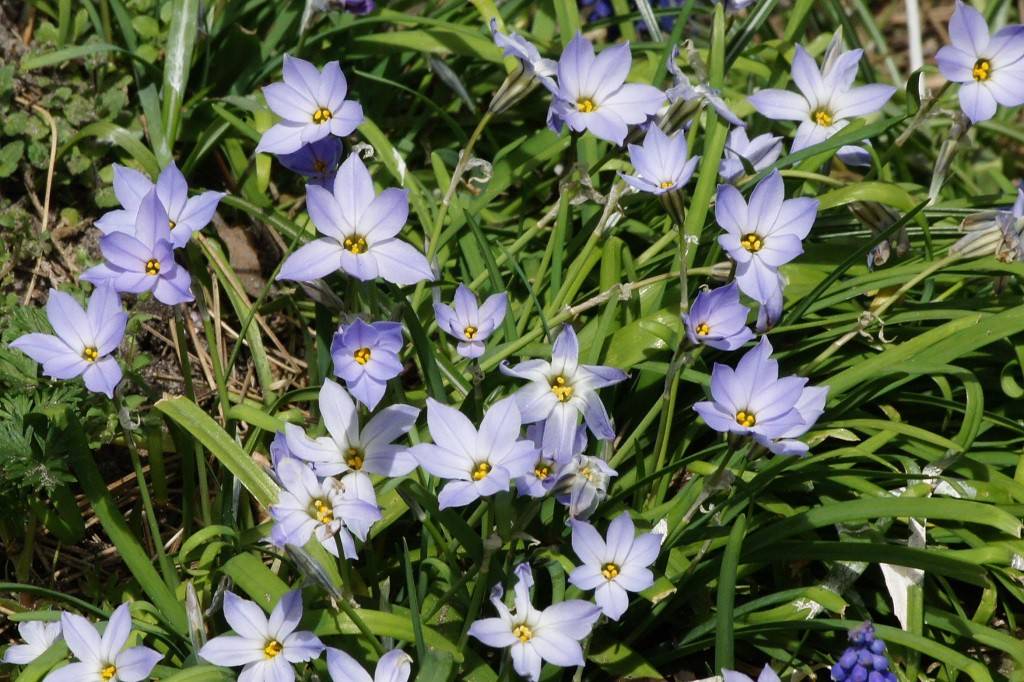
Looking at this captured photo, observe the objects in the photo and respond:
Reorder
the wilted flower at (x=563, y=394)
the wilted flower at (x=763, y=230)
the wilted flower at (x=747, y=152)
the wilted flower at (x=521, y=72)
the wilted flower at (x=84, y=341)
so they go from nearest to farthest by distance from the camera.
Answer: the wilted flower at (x=84, y=341) → the wilted flower at (x=563, y=394) → the wilted flower at (x=763, y=230) → the wilted flower at (x=521, y=72) → the wilted flower at (x=747, y=152)

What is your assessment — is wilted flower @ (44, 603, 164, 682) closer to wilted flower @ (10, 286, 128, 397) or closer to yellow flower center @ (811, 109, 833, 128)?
wilted flower @ (10, 286, 128, 397)

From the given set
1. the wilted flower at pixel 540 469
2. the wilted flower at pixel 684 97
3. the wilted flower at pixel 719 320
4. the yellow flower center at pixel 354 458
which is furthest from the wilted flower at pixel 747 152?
the yellow flower center at pixel 354 458

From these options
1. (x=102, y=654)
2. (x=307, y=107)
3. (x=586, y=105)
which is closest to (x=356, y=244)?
(x=307, y=107)

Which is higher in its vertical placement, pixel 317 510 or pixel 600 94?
pixel 600 94

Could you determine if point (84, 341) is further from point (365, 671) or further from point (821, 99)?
point (821, 99)

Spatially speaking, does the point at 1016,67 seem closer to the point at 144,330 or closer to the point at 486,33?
the point at 486,33

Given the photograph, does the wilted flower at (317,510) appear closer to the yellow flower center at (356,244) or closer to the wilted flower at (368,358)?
the wilted flower at (368,358)

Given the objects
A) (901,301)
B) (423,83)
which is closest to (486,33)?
(423,83)
